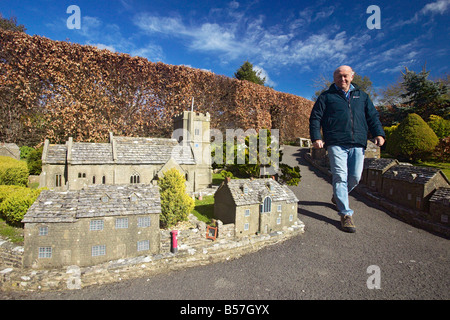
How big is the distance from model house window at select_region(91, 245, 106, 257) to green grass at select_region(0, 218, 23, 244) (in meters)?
4.74

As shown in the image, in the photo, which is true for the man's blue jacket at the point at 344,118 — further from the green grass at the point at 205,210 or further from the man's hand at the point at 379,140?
the green grass at the point at 205,210

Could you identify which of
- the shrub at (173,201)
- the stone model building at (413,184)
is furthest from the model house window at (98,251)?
the stone model building at (413,184)

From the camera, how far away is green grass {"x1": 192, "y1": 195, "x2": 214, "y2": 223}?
1540 centimetres

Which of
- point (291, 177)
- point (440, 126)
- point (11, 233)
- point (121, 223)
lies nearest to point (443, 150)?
point (440, 126)

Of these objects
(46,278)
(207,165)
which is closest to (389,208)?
(207,165)

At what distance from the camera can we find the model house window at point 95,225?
32.6ft

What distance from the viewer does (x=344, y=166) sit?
7863mm

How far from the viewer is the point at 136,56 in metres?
27.0

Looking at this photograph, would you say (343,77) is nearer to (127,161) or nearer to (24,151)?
(127,161)

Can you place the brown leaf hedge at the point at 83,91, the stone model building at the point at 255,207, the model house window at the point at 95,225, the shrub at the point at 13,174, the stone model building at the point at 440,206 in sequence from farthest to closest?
1. the brown leaf hedge at the point at 83,91
2. the shrub at the point at 13,174
3. the stone model building at the point at 440,206
4. the stone model building at the point at 255,207
5. the model house window at the point at 95,225

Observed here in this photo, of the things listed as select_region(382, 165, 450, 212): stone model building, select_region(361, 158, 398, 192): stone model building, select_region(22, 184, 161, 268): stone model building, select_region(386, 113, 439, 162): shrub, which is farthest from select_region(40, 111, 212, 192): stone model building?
select_region(386, 113, 439, 162): shrub

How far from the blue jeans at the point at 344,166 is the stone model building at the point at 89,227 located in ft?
25.1

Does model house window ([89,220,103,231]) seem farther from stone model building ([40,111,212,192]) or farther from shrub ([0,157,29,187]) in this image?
shrub ([0,157,29,187])
